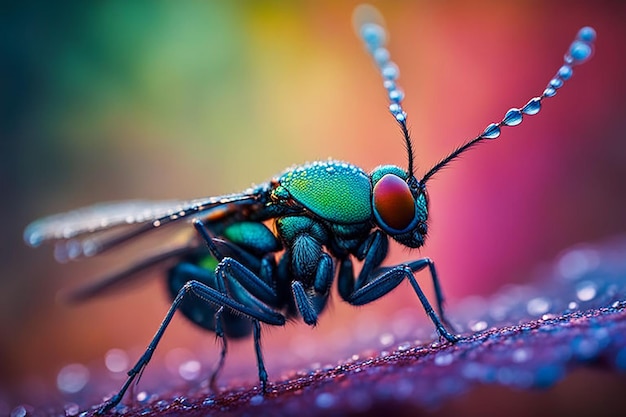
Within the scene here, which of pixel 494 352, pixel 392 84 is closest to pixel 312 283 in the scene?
pixel 392 84

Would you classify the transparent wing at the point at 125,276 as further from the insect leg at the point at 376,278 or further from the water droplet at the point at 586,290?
the water droplet at the point at 586,290

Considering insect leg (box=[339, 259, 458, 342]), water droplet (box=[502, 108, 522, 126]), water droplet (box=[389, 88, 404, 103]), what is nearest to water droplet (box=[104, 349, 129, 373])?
insect leg (box=[339, 259, 458, 342])

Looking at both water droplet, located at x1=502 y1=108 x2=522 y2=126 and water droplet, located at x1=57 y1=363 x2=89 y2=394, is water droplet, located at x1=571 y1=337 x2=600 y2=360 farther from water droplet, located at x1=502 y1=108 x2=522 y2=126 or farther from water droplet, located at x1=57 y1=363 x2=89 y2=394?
water droplet, located at x1=57 y1=363 x2=89 y2=394

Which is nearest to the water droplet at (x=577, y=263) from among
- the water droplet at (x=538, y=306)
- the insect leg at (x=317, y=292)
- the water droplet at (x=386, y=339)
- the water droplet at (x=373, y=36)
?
the water droplet at (x=538, y=306)

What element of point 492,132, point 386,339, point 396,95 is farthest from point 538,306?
point 396,95

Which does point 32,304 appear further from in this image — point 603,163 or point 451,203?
point 603,163
